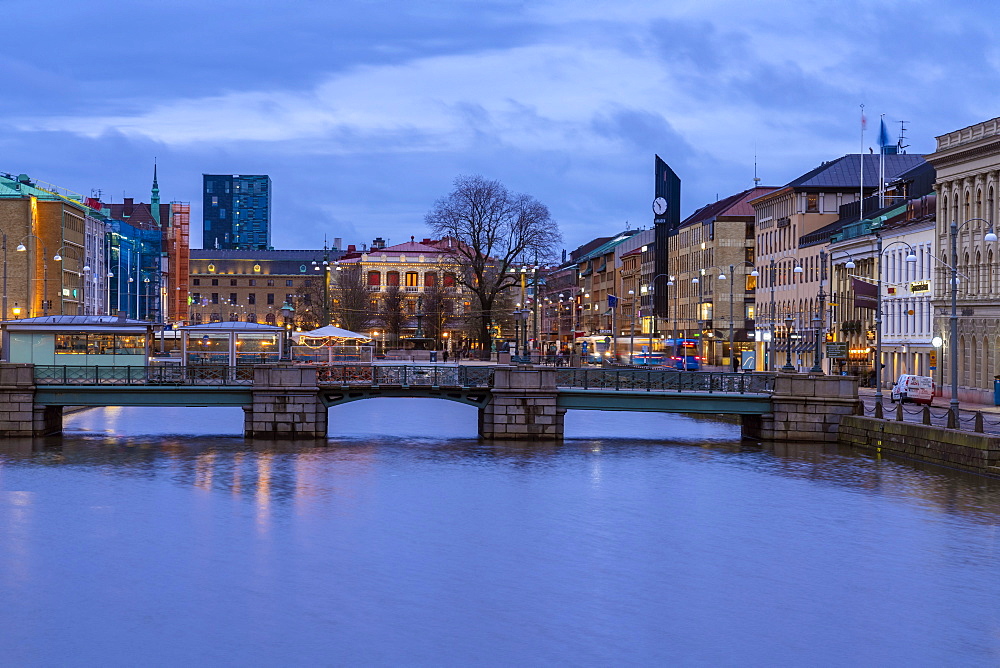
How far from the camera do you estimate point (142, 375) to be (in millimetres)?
69062

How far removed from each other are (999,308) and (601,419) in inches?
925

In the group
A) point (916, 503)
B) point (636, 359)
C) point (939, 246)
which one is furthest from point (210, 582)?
point (636, 359)

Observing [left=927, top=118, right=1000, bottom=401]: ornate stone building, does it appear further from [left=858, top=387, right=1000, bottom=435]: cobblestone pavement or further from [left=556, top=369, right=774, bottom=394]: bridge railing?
[left=556, top=369, right=774, bottom=394]: bridge railing

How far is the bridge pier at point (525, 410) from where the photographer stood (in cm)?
6944

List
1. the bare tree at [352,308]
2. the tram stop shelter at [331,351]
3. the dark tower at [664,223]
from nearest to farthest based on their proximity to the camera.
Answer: the tram stop shelter at [331,351], the bare tree at [352,308], the dark tower at [664,223]

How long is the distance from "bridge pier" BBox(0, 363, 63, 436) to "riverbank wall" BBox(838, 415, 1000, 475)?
114 feet

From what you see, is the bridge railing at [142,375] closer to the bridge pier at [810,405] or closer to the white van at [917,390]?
the bridge pier at [810,405]

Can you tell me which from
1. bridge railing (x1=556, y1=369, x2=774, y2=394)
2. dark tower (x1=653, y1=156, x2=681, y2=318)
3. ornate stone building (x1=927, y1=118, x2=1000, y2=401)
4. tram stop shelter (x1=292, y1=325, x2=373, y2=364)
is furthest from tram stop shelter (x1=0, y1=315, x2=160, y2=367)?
dark tower (x1=653, y1=156, x2=681, y2=318)

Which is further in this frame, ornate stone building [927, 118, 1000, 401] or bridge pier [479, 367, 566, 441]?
ornate stone building [927, 118, 1000, 401]

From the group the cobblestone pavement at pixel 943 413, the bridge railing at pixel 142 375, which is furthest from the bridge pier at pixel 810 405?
the bridge railing at pixel 142 375

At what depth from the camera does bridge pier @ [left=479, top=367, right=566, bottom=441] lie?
228ft

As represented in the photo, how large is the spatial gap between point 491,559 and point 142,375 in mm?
33537

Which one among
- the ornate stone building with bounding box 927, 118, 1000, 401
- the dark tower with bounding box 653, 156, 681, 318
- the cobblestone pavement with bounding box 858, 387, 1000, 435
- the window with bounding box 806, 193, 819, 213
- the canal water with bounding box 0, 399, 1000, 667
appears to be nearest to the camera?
the canal water with bounding box 0, 399, 1000, 667

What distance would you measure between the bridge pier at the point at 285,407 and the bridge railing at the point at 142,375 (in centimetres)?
97
